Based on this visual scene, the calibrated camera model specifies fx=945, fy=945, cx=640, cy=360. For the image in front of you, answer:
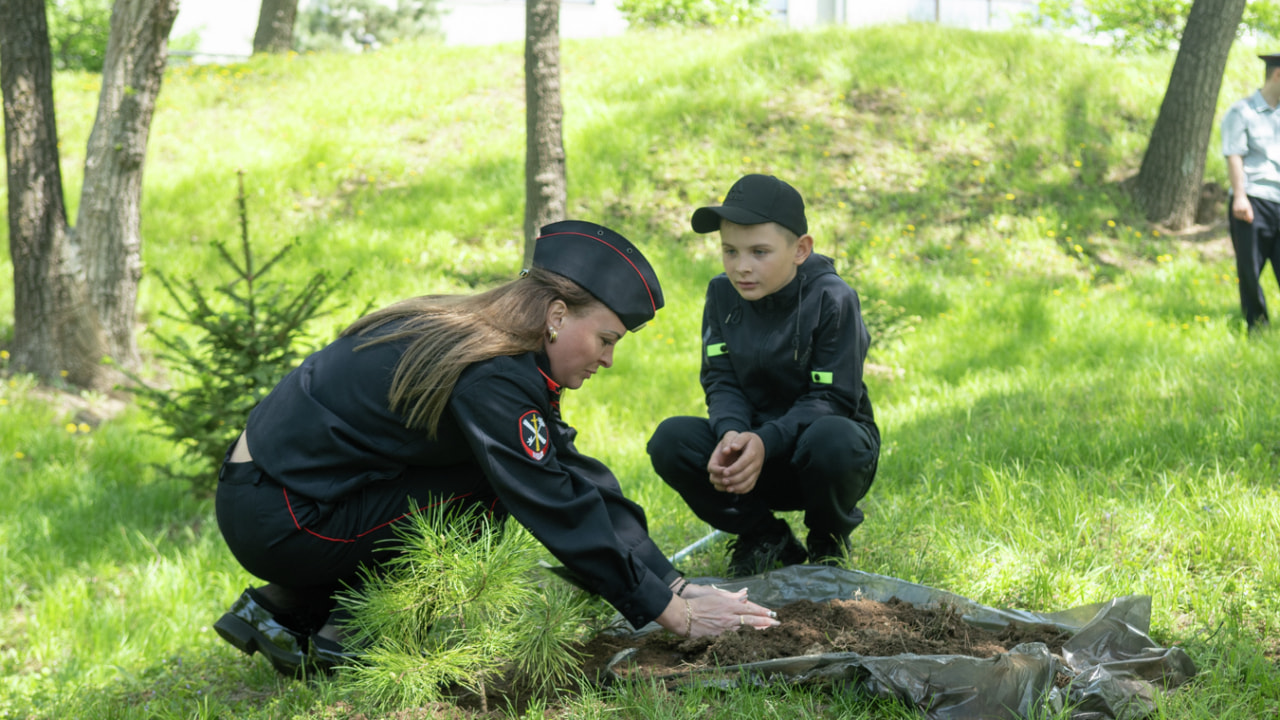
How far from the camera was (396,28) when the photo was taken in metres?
21.2

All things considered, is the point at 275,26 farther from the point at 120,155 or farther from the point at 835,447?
the point at 835,447

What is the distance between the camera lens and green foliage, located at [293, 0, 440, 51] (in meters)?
20.9

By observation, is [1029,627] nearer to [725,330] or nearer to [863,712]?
[863,712]

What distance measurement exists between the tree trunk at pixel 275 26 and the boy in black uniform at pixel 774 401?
1443 cm

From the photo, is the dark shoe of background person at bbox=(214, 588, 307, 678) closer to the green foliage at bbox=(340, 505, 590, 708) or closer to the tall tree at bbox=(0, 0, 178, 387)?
the green foliage at bbox=(340, 505, 590, 708)

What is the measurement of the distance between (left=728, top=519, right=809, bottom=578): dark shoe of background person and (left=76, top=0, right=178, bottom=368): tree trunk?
511cm

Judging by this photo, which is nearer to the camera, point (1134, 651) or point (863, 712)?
point (863, 712)

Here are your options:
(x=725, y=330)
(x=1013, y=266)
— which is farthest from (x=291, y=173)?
(x=725, y=330)

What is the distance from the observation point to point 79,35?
1842 centimetres

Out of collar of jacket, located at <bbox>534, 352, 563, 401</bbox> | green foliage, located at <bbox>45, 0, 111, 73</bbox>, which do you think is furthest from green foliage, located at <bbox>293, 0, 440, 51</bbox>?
collar of jacket, located at <bbox>534, 352, 563, 401</bbox>

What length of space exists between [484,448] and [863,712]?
3.53ft

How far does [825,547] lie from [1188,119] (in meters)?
7.61

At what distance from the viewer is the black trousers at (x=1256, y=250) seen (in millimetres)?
6125

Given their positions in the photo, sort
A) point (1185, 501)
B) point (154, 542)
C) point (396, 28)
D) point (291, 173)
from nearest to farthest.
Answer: point (1185, 501), point (154, 542), point (291, 173), point (396, 28)
